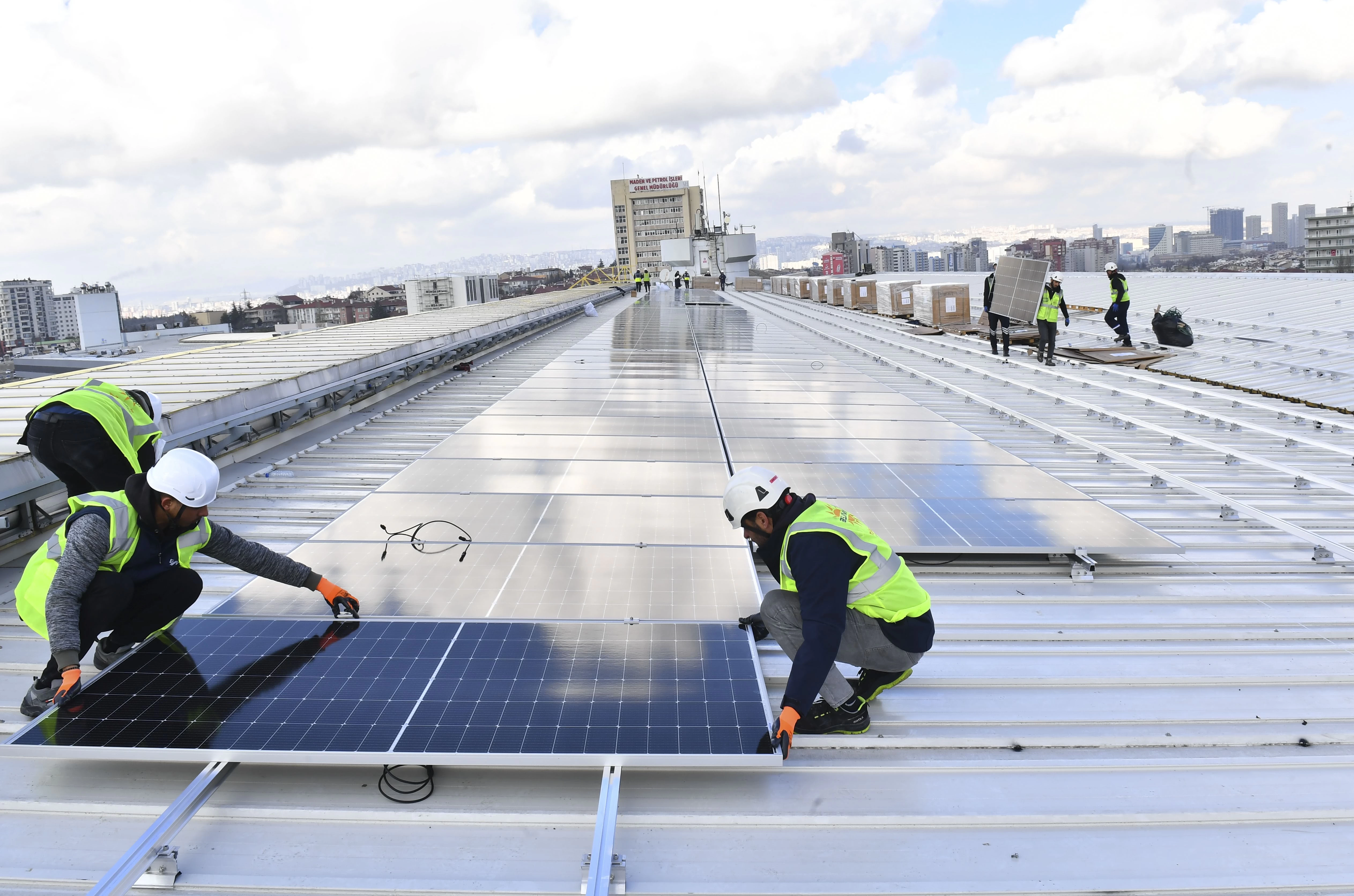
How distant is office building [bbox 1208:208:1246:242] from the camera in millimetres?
129125

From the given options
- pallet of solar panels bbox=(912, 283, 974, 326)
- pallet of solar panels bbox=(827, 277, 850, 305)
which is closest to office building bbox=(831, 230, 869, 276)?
pallet of solar panels bbox=(827, 277, 850, 305)

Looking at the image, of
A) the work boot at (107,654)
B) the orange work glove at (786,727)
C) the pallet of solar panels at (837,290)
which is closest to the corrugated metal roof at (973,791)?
the orange work glove at (786,727)

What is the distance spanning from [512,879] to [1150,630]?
4.10 meters

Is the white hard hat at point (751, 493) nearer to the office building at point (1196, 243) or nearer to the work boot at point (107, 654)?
the work boot at point (107, 654)

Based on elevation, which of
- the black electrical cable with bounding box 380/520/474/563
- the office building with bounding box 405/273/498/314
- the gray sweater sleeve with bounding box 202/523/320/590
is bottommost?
the black electrical cable with bounding box 380/520/474/563

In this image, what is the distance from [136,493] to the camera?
4438 mm

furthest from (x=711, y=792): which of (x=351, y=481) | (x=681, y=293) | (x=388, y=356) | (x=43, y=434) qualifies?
(x=681, y=293)

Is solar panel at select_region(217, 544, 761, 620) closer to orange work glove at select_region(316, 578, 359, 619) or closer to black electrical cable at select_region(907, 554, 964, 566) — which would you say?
orange work glove at select_region(316, 578, 359, 619)

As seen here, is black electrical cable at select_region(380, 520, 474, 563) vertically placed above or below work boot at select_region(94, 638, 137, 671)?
above

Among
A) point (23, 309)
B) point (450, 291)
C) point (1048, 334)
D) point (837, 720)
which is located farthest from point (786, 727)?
point (23, 309)

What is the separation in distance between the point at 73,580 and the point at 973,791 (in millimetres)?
4475

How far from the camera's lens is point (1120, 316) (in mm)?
18734

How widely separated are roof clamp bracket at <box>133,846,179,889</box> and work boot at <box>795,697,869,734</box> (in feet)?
8.64

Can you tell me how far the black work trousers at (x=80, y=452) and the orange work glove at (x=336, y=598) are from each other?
175cm
